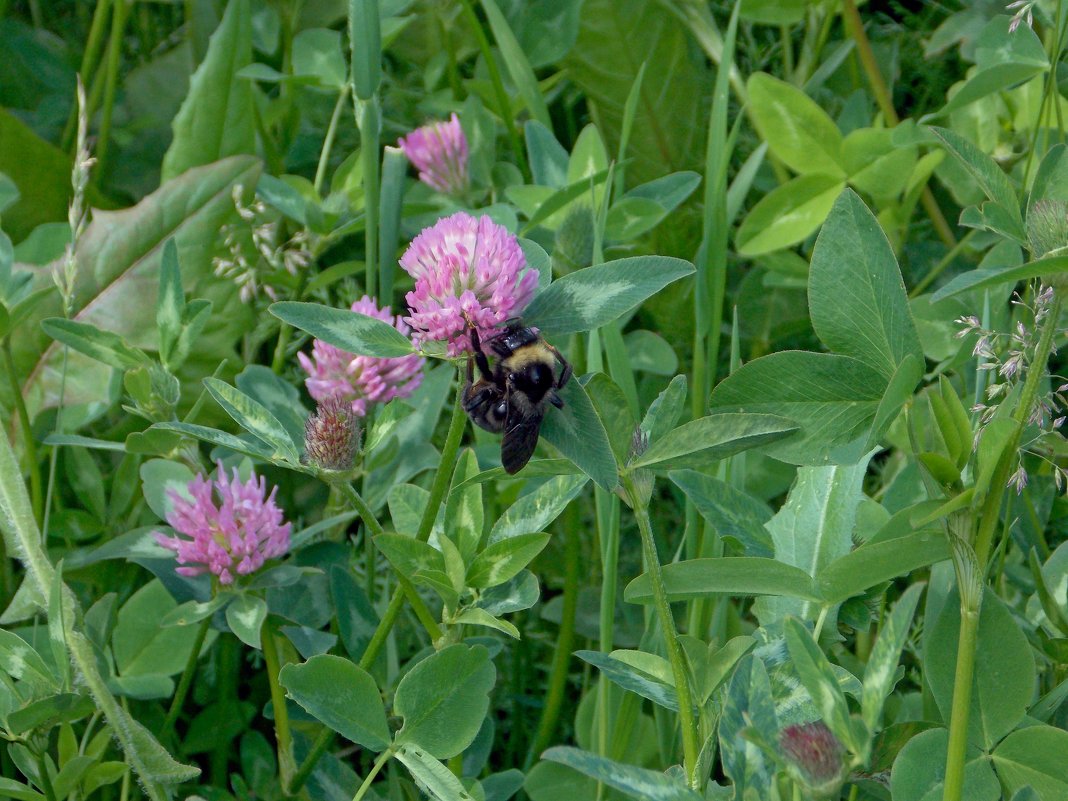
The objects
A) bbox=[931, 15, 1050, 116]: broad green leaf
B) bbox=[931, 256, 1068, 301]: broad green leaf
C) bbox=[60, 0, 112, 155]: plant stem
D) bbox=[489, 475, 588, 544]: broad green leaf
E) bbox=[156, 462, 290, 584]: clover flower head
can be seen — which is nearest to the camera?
bbox=[931, 256, 1068, 301]: broad green leaf

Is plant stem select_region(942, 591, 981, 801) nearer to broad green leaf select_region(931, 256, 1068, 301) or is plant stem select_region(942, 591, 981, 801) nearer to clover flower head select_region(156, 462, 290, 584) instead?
broad green leaf select_region(931, 256, 1068, 301)

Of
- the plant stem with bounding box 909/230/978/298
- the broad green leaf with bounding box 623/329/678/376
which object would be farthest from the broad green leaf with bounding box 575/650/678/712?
the plant stem with bounding box 909/230/978/298

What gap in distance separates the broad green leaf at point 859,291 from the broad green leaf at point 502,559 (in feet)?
0.90

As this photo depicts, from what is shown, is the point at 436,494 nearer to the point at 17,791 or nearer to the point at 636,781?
the point at 636,781

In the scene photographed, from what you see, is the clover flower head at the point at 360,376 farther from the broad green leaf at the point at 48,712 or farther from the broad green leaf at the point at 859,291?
the broad green leaf at the point at 859,291

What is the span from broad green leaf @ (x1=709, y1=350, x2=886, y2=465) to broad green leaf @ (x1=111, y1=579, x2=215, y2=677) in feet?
2.32

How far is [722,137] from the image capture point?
1.35 metres

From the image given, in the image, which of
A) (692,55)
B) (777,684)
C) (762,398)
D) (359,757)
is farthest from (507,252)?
(692,55)

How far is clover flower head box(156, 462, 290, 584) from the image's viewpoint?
1123 millimetres

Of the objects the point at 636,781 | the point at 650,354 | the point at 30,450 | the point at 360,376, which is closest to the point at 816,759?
the point at 636,781

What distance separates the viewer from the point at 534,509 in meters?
1.01

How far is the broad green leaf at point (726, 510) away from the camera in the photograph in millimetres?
963

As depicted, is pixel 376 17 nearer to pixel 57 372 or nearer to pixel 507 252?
pixel 507 252

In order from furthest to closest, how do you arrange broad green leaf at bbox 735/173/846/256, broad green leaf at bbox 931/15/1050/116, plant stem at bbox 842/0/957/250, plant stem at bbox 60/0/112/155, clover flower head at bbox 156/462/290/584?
plant stem at bbox 60/0/112/155 → plant stem at bbox 842/0/957/250 → broad green leaf at bbox 735/173/846/256 → broad green leaf at bbox 931/15/1050/116 → clover flower head at bbox 156/462/290/584
